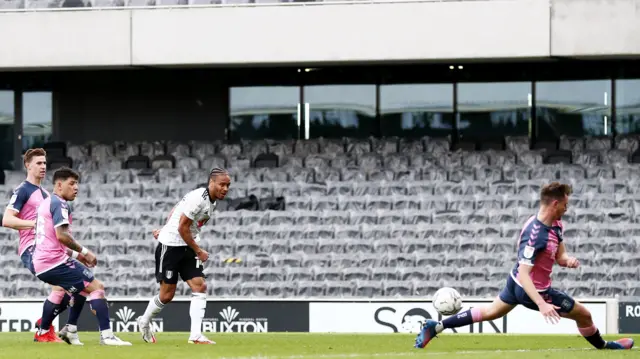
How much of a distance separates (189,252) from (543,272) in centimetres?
372

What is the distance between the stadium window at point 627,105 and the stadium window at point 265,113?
629 cm

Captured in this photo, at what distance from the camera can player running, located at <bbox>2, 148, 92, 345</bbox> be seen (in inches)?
503

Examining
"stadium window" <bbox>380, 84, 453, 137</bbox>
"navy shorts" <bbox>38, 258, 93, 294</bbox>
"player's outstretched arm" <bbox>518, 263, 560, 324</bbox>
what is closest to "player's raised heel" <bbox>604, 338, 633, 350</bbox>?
"player's outstretched arm" <bbox>518, 263, 560, 324</bbox>

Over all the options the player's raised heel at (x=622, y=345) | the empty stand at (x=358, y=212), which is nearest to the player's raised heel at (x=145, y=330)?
the player's raised heel at (x=622, y=345)

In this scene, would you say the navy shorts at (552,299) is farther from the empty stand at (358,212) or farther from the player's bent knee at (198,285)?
the empty stand at (358,212)

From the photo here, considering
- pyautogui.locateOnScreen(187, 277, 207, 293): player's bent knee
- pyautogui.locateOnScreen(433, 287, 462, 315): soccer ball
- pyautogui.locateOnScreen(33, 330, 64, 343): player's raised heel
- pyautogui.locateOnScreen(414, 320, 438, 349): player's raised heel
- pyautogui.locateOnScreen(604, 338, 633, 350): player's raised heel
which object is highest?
pyautogui.locateOnScreen(187, 277, 207, 293): player's bent knee

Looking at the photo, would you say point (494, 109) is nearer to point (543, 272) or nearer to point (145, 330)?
point (145, 330)

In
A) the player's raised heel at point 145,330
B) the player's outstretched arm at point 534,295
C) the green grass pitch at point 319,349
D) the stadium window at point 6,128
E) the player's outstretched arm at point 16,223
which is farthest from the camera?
the stadium window at point 6,128

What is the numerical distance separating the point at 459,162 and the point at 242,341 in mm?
12522

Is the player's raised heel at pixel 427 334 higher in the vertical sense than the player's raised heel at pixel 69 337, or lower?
higher

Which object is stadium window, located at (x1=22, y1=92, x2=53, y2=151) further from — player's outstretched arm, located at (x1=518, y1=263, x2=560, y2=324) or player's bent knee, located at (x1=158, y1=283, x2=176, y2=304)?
player's outstretched arm, located at (x1=518, y1=263, x2=560, y2=324)

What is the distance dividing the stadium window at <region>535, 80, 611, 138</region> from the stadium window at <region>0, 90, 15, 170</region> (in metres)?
10.7

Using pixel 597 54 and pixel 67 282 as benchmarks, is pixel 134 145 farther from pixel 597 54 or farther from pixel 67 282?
pixel 67 282

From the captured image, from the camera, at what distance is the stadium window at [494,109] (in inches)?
1047
